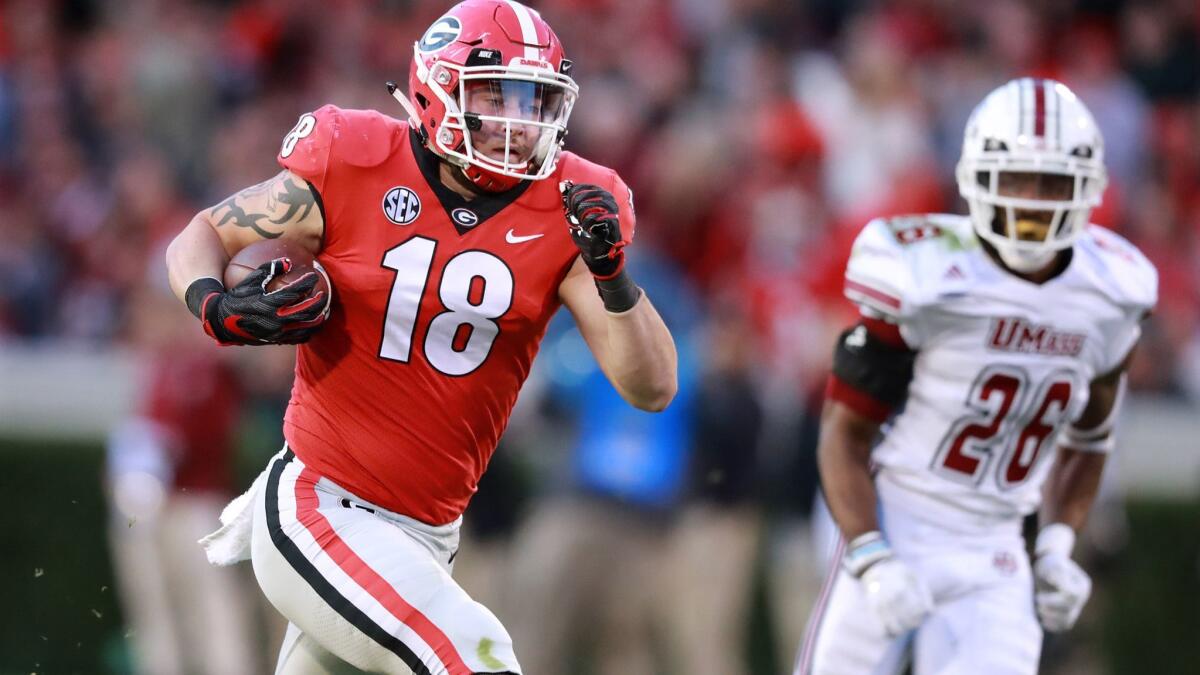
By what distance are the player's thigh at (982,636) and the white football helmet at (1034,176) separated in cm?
83

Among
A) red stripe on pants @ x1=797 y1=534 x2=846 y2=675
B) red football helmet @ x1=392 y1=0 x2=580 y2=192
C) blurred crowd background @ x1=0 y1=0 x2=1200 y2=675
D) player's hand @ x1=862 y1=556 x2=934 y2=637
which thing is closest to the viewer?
red football helmet @ x1=392 y1=0 x2=580 y2=192

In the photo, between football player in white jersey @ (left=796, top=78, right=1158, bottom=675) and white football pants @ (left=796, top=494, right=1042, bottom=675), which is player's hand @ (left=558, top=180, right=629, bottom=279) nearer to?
football player in white jersey @ (left=796, top=78, right=1158, bottom=675)

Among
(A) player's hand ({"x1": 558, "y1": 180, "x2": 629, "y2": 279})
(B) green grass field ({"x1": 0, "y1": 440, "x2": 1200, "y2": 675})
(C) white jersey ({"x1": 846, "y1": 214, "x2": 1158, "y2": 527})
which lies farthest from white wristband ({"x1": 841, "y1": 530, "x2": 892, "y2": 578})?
(B) green grass field ({"x1": 0, "y1": 440, "x2": 1200, "y2": 675})

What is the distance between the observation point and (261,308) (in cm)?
360

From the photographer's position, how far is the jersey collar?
397 cm

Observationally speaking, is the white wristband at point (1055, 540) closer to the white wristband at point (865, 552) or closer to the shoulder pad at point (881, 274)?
the white wristband at point (865, 552)

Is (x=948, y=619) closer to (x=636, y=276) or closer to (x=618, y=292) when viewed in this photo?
(x=618, y=292)

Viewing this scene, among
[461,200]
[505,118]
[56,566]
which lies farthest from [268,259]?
[56,566]

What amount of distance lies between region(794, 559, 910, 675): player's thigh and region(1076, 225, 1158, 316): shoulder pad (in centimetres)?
97

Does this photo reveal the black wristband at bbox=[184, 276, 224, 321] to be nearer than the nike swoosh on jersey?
Yes

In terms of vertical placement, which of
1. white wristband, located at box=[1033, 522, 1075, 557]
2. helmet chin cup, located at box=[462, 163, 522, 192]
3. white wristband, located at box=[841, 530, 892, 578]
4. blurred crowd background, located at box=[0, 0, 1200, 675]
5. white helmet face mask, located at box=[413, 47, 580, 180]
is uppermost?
white helmet face mask, located at box=[413, 47, 580, 180]

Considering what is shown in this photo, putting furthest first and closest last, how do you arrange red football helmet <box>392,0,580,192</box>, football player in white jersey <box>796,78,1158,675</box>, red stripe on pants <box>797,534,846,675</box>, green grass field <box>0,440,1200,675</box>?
green grass field <box>0,440,1200,675</box> < red stripe on pants <box>797,534,846,675</box> < football player in white jersey <box>796,78,1158,675</box> < red football helmet <box>392,0,580,192</box>

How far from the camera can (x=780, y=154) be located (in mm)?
8703

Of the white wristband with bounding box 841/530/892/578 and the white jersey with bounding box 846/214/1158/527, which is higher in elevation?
the white jersey with bounding box 846/214/1158/527
